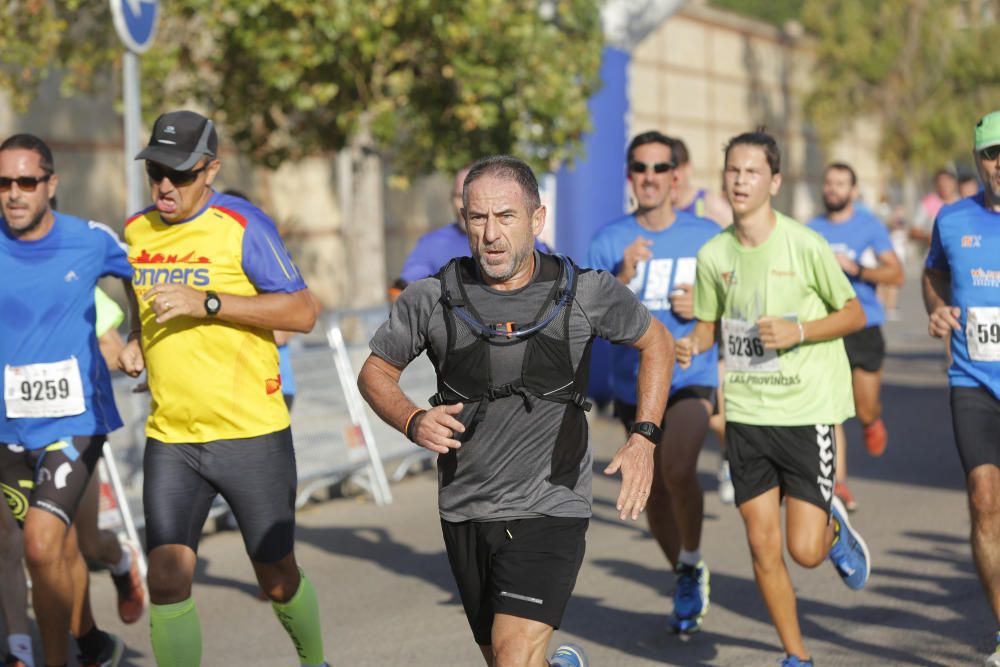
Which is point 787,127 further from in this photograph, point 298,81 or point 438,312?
point 438,312

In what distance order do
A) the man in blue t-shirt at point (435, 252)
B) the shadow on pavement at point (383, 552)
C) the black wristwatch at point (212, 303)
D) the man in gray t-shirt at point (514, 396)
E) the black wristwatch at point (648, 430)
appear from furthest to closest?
1. the man in blue t-shirt at point (435, 252)
2. the shadow on pavement at point (383, 552)
3. the black wristwatch at point (212, 303)
4. the black wristwatch at point (648, 430)
5. the man in gray t-shirt at point (514, 396)

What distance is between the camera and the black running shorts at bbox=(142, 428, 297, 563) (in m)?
5.36

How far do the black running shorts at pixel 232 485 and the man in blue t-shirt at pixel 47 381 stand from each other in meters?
0.57

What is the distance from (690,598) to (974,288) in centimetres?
182

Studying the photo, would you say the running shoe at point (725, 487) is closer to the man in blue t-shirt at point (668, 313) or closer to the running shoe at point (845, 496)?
the running shoe at point (845, 496)

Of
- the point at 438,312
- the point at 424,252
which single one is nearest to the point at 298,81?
the point at 424,252

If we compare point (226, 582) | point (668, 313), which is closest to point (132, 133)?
point (226, 582)

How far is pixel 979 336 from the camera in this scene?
616 centimetres

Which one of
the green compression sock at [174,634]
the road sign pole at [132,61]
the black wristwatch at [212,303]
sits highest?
the road sign pole at [132,61]

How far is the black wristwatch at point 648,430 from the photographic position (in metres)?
4.53

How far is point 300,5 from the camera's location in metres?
12.8

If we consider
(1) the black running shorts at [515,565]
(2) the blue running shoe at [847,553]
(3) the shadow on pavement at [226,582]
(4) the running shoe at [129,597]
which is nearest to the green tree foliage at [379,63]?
(3) the shadow on pavement at [226,582]

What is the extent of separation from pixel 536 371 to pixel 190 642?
1.66 meters

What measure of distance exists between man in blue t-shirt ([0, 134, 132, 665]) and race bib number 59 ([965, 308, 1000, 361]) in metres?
3.46
